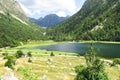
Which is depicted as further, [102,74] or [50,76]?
[50,76]

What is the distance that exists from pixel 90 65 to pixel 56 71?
22.7 meters

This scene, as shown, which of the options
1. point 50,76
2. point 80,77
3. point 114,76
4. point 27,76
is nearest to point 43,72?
point 50,76

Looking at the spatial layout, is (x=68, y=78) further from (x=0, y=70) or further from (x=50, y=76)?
(x=0, y=70)

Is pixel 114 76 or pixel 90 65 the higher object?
pixel 90 65

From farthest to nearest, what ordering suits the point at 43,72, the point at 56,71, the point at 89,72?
the point at 56,71, the point at 43,72, the point at 89,72

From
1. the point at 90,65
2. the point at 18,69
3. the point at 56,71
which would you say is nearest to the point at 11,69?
the point at 18,69

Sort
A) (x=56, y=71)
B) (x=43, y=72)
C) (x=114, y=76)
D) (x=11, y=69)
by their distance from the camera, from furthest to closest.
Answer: (x=114, y=76)
(x=56, y=71)
(x=43, y=72)
(x=11, y=69)

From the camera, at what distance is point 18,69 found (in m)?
69.4

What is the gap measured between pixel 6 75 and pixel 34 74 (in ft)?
38.5

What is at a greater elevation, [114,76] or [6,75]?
[6,75]

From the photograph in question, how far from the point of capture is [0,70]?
6181 centimetres

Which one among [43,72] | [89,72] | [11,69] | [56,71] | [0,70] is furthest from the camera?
[56,71]

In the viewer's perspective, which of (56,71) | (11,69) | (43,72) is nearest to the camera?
(11,69)

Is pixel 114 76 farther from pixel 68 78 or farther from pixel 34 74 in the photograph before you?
pixel 34 74
